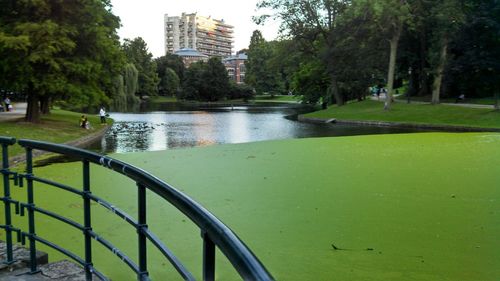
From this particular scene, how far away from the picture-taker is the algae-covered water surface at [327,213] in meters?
4.04

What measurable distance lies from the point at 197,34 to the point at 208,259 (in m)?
162

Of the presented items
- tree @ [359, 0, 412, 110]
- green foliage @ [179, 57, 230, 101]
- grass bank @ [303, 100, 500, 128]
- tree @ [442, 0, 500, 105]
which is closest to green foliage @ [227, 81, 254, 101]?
green foliage @ [179, 57, 230, 101]

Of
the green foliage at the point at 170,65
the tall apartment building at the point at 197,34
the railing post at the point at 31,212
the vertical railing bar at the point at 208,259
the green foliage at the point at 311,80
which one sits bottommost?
the railing post at the point at 31,212

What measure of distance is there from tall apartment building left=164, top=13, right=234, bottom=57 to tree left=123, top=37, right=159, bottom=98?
69.0m

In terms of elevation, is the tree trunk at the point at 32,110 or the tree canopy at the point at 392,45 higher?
the tree canopy at the point at 392,45

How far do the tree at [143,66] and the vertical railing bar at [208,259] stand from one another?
75592mm

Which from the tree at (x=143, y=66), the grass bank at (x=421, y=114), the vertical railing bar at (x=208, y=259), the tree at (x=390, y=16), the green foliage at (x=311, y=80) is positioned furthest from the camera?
the tree at (x=143, y=66)

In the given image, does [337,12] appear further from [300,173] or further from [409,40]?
[300,173]

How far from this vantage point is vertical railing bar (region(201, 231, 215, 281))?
1122 millimetres

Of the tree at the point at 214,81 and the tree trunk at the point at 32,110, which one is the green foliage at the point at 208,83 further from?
the tree trunk at the point at 32,110

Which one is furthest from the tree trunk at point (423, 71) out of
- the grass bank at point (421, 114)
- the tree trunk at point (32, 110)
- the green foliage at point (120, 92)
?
the tree trunk at point (32, 110)

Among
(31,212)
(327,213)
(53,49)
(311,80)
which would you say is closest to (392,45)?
(311,80)

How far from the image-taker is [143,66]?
82.0 m

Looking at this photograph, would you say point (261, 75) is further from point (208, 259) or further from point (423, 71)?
point (208, 259)
